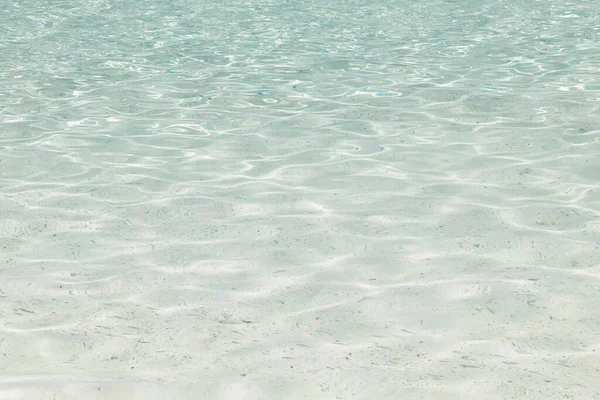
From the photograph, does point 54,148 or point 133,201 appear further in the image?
point 54,148

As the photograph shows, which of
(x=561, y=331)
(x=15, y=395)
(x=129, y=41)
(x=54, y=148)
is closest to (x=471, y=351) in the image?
(x=561, y=331)

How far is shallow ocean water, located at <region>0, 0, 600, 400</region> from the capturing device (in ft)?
7.36

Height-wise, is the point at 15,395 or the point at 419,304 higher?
the point at 15,395

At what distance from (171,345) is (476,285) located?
1.11 meters

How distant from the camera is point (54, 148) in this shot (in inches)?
175

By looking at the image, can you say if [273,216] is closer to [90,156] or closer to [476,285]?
[476,285]

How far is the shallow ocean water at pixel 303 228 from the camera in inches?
88.4

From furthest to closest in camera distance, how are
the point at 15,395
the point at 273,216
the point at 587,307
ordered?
the point at 273,216, the point at 587,307, the point at 15,395

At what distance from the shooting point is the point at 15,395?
209 cm

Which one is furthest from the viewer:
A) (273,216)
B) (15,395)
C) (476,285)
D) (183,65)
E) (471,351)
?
(183,65)

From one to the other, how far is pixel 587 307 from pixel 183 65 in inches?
198

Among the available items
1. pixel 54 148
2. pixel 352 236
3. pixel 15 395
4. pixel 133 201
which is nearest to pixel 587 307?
pixel 352 236

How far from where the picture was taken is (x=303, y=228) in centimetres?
326

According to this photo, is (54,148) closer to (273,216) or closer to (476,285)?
(273,216)
